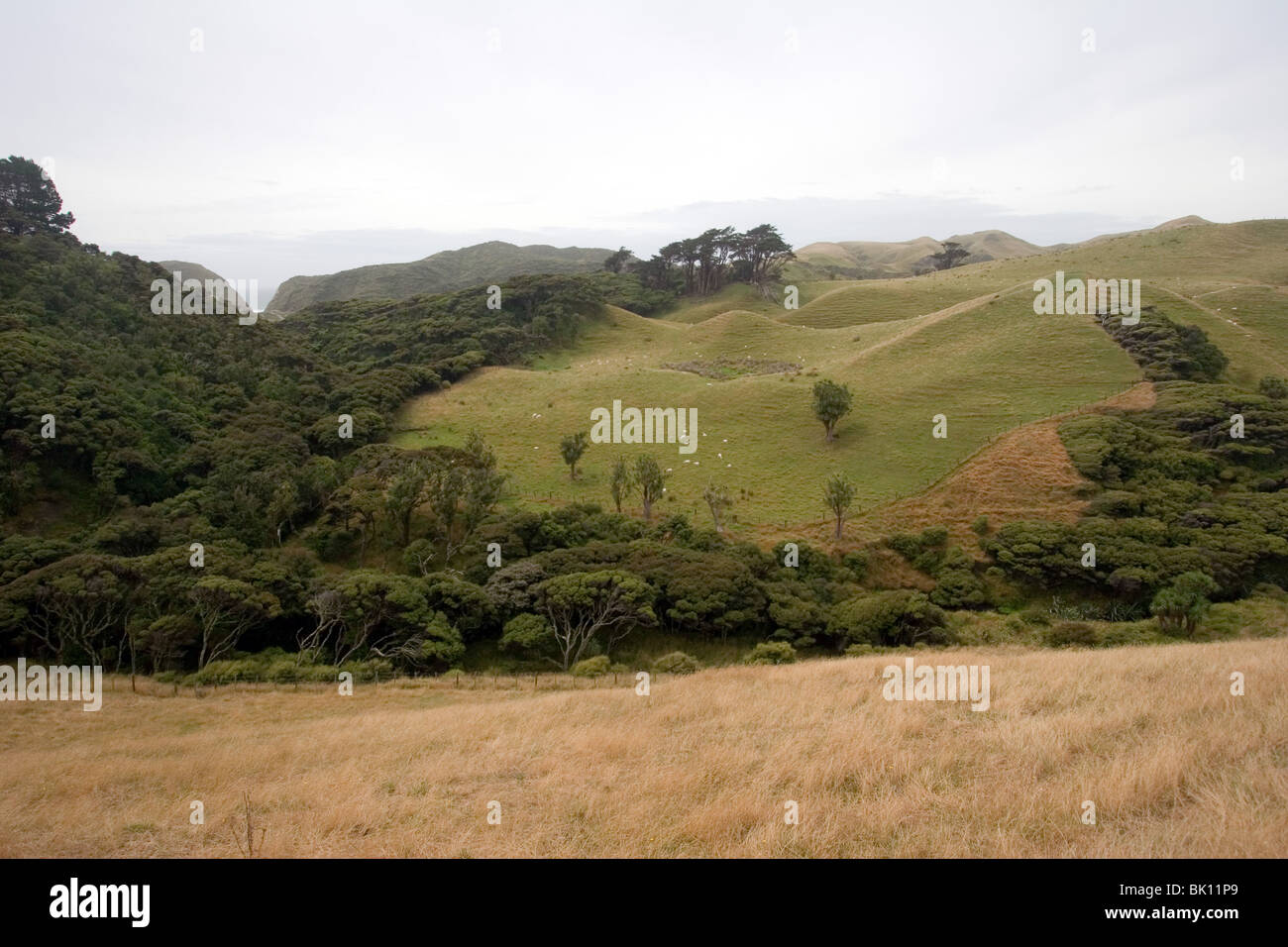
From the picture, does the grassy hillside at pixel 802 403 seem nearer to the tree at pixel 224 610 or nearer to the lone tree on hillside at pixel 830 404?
the lone tree on hillside at pixel 830 404

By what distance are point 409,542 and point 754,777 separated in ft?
92.8

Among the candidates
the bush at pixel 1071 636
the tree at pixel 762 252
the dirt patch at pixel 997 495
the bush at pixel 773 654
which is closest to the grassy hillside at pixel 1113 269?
the tree at pixel 762 252

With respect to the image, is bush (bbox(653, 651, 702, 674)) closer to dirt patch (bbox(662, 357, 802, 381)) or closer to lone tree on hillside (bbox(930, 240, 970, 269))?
dirt patch (bbox(662, 357, 802, 381))

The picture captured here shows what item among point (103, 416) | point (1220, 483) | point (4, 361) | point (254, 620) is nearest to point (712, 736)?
point (254, 620)

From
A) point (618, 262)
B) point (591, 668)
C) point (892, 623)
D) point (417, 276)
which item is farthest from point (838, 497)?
point (417, 276)

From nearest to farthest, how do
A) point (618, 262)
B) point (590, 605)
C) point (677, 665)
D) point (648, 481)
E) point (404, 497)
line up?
point (677, 665) < point (590, 605) < point (404, 497) < point (648, 481) < point (618, 262)

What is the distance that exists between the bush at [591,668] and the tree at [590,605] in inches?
53.9

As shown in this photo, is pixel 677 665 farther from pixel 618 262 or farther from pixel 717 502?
pixel 618 262

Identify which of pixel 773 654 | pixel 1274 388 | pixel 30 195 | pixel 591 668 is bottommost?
pixel 591 668

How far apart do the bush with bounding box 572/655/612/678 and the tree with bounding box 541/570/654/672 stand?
53.9 inches

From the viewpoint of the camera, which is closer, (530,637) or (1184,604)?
(1184,604)

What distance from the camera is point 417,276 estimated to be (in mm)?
161625

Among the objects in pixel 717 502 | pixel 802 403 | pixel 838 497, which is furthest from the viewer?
pixel 802 403
